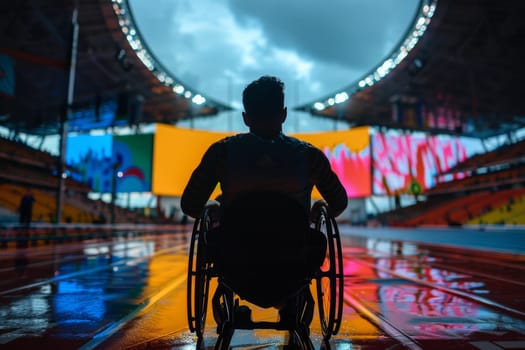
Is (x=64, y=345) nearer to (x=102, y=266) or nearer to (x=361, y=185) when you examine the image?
(x=102, y=266)

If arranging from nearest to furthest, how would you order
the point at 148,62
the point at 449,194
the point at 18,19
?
Result: the point at 18,19, the point at 148,62, the point at 449,194

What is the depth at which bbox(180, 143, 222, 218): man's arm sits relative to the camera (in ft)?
7.01

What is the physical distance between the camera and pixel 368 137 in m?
39.6

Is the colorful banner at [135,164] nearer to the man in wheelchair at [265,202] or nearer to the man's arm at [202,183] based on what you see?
the man's arm at [202,183]

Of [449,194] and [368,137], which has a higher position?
[368,137]

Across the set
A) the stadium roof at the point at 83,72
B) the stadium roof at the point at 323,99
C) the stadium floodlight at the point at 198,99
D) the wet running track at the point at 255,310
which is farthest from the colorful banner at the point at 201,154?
the wet running track at the point at 255,310

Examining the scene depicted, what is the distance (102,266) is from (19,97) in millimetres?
34003

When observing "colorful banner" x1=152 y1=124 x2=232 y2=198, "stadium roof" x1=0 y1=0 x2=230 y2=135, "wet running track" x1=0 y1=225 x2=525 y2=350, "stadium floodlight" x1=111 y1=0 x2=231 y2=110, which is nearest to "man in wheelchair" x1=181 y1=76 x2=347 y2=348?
"wet running track" x1=0 y1=225 x2=525 y2=350

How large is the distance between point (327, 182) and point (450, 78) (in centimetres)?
3481

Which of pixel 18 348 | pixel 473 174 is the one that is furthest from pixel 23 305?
pixel 473 174

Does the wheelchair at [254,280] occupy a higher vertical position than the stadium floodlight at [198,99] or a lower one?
lower

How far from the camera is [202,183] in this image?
2.19 meters

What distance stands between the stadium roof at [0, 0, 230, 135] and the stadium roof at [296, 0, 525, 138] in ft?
49.3

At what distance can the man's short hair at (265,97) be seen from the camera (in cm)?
216
